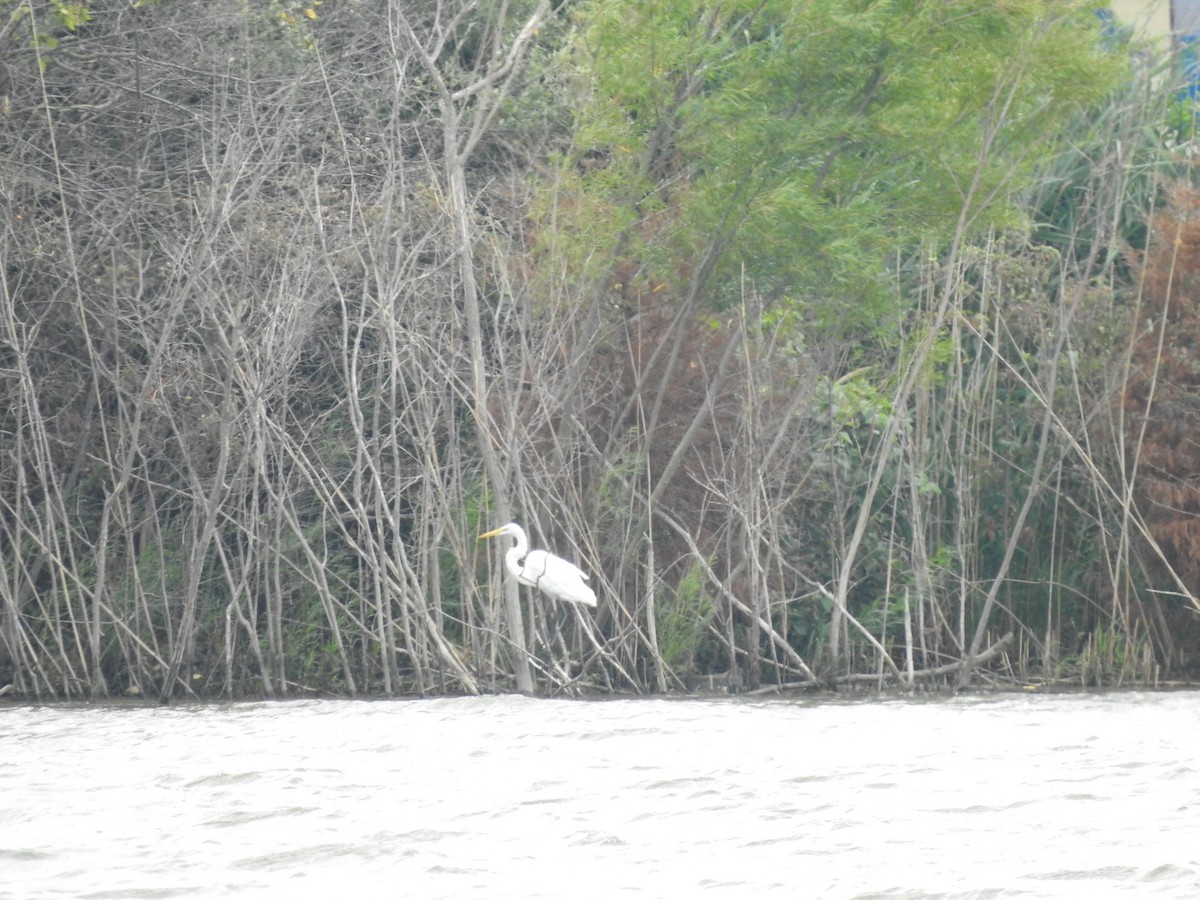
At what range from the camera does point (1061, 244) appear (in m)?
13.1

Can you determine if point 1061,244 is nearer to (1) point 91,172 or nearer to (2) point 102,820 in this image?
(1) point 91,172

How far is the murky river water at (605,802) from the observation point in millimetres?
5230

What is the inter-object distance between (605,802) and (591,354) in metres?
5.23

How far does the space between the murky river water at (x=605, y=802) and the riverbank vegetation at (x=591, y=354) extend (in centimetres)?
122

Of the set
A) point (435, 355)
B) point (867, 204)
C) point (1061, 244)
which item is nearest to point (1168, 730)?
point (867, 204)

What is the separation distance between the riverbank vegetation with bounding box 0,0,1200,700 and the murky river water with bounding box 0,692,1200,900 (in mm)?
1219

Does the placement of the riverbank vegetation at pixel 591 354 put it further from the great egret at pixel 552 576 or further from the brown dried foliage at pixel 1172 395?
the great egret at pixel 552 576

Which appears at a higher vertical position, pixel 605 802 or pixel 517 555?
pixel 517 555

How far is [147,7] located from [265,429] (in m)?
3.18

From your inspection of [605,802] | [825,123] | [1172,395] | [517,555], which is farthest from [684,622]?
[605,802]

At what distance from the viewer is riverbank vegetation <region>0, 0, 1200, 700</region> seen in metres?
10.5

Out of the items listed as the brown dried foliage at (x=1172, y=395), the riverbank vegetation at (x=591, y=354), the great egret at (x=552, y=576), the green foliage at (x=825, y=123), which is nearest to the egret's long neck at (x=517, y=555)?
the great egret at (x=552, y=576)

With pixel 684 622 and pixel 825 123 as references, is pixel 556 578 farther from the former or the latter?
pixel 825 123

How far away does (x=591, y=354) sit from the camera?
1154cm
